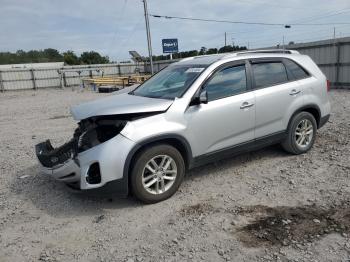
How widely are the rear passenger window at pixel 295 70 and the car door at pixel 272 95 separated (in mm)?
106

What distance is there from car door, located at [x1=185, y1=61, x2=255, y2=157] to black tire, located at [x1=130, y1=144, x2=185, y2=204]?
0.95ft

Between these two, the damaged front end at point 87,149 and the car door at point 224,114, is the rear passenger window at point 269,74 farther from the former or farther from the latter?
the damaged front end at point 87,149

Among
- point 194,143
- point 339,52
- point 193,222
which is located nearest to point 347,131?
A: point 194,143

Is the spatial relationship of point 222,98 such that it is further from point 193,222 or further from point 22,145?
point 22,145

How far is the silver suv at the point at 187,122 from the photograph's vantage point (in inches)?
150

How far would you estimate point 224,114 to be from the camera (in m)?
4.44

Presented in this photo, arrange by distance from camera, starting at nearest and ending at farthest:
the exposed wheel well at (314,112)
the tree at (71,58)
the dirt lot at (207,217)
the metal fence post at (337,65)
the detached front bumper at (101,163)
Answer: the dirt lot at (207,217) → the detached front bumper at (101,163) → the exposed wheel well at (314,112) → the metal fence post at (337,65) → the tree at (71,58)

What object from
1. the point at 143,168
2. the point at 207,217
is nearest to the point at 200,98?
the point at 143,168

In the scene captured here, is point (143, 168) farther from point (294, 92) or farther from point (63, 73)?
point (63, 73)

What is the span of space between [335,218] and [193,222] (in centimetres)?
153

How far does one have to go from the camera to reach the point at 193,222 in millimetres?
3623

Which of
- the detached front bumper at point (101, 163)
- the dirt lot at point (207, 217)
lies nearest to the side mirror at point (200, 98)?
the detached front bumper at point (101, 163)

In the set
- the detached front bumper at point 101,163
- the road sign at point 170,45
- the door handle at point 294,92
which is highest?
the road sign at point 170,45

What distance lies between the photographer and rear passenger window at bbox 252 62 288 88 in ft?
16.1
